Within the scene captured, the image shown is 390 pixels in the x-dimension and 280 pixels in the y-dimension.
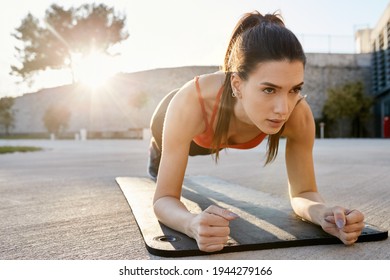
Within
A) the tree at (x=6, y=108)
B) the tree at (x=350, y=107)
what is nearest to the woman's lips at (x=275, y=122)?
the tree at (x=6, y=108)

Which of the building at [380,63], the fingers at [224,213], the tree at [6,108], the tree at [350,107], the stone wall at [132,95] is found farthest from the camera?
the stone wall at [132,95]

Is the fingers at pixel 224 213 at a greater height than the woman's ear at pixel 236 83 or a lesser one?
lesser

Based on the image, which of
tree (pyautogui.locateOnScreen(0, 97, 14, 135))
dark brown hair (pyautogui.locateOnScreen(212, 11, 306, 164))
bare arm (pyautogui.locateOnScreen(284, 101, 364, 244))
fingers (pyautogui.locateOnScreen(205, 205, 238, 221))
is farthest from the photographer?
tree (pyautogui.locateOnScreen(0, 97, 14, 135))

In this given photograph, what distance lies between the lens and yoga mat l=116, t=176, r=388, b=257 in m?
1.17

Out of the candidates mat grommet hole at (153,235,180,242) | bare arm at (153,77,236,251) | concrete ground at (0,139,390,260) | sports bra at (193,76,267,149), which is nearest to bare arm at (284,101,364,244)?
sports bra at (193,76,267,149)

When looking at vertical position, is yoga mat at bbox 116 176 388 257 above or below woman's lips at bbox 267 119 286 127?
below

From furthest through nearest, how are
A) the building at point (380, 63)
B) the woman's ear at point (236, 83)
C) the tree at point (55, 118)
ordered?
the tree at point (55, 118) → the building at point (380, 63) → the woman's ear at point (236, 83)

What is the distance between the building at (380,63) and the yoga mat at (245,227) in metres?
14.8

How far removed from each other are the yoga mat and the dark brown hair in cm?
27

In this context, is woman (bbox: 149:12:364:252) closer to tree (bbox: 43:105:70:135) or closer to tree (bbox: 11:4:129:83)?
tree (bbox: 11:4:129:83)

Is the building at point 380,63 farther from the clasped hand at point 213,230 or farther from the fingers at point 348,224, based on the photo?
the clasped hand at point 213,230

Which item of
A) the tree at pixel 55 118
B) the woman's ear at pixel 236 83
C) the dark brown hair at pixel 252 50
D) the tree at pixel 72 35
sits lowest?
the tree at pixel 55 118

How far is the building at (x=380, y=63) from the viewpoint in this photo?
51.9 feet
